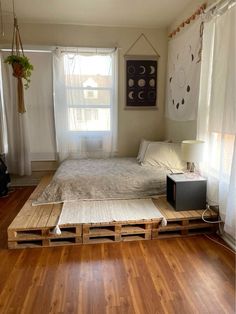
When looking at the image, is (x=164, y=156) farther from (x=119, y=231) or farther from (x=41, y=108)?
(x=41, y=108)

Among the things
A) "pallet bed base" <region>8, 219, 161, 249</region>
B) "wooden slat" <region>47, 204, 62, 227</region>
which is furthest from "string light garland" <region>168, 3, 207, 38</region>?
"wooden slat" <region>47, 204, 62, 227</region>

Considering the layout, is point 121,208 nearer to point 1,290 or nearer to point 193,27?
point 1,290

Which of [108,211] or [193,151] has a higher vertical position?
[193,151]

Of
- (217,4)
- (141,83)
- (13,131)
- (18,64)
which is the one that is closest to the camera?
(217,4)

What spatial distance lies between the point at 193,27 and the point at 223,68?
0.96 meters

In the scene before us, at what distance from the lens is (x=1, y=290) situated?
5.55 feet

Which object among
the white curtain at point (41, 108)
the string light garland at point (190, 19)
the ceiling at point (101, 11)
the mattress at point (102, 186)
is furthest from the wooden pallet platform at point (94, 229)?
the ceiling at point (101, 11)

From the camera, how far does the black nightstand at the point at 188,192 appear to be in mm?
2459

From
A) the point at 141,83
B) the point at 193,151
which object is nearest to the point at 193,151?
Answer: the point at 193,151

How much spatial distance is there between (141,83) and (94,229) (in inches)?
99.1

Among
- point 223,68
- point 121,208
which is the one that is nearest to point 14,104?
point 121,208

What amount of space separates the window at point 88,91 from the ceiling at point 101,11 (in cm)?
50

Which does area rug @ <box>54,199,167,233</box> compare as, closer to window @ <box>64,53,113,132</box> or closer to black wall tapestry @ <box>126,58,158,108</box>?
window @ <box>64,53,113,132</box>

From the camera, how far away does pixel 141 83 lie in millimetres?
3865
